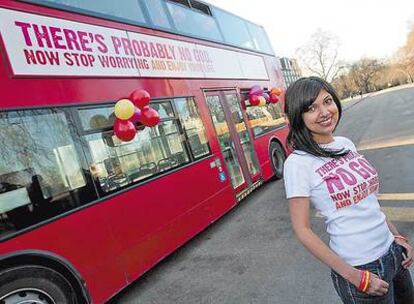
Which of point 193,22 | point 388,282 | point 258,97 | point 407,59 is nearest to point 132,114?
point 193,22

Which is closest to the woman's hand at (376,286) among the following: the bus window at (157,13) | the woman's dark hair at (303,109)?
the woman's dark hair at (303,109)

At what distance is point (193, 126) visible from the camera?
7156 millimetres

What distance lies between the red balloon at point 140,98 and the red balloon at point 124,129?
0.44 metres

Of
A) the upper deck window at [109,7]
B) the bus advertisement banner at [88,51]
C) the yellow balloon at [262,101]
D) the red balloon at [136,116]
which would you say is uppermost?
the upper deck window at [109,7]

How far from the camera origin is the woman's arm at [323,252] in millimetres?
1907

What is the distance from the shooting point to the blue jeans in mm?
1975

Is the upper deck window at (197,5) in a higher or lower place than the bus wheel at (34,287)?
higher

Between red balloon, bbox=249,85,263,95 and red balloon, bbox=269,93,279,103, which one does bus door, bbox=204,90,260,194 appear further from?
red balloon, bbox=269,93,279,103

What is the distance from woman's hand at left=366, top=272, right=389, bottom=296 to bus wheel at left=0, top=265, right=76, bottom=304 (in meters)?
2.91

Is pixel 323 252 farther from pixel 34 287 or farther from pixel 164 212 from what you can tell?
pixel 164 212

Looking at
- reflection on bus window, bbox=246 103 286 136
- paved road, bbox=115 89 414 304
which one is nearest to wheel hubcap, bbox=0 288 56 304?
paved road, bbox=115 89 414 304

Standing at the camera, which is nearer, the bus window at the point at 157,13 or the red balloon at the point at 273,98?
the bus window at the point at 157,13

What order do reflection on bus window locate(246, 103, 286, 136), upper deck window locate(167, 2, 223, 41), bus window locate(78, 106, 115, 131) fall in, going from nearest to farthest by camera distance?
bus window locate(78, 106, 115, 131) < upper deck window locate(167, 2, 223, 41) < reflection on bus window locate(246, 103, 286, 136)

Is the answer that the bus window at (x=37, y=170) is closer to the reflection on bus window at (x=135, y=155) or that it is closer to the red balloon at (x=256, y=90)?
the reflection on bus window at (x=135, y=155)
